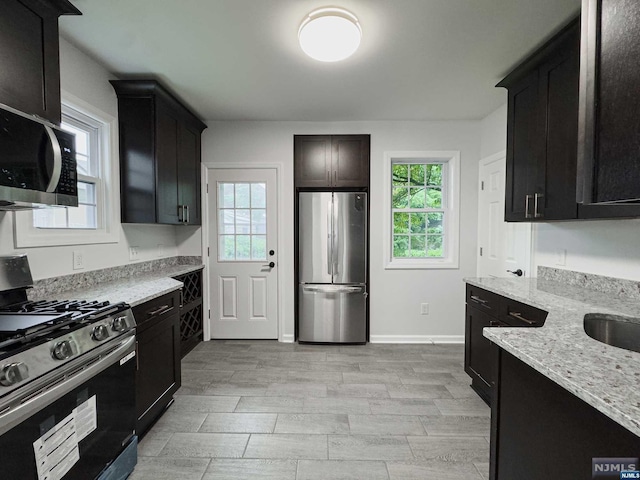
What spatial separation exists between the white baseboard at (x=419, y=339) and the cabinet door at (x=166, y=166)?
2.61 metres

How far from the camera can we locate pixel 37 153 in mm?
1335

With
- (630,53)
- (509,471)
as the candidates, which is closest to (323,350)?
(509,471)

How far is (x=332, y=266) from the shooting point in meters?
3.37

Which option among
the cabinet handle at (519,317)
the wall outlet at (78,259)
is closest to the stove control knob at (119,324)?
the wall outlet at (78,259)

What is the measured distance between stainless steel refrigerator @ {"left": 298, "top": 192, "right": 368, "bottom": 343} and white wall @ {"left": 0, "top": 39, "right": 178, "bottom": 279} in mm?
1674

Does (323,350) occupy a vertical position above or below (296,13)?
below

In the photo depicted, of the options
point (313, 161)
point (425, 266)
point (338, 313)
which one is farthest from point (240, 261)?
point (425, 266)

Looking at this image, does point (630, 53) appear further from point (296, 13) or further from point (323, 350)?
point (323, 350)

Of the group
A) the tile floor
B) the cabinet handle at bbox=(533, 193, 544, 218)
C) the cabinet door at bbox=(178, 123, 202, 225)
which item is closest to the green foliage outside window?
the tile floor

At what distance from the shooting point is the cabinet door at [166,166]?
8.57 ft

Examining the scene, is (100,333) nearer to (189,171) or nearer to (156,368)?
(156,368)

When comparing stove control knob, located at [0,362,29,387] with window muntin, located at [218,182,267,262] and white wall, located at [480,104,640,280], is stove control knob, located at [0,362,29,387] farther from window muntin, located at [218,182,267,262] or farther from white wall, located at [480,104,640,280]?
white wall, located at [480,104,640,280]

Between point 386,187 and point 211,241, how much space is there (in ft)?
7.19

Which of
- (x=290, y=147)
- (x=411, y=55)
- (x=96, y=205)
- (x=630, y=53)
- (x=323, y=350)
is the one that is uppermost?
(x=411, y=55)
